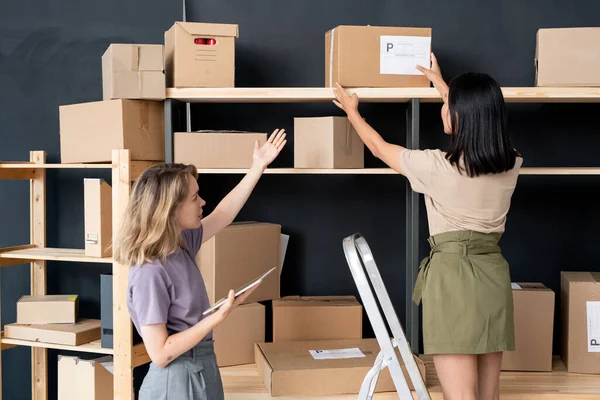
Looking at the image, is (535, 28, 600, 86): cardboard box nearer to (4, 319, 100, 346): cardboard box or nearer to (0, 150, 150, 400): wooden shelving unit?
(0, 150, 150, 400): wooden shelving unit

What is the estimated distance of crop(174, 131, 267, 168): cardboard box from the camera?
9.44ft

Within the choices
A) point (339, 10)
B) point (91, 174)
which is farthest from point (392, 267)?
point (91, 174)

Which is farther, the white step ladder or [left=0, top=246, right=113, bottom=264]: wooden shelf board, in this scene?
[left=0, top=246, right=113, bottom=264]: wooden shelf board

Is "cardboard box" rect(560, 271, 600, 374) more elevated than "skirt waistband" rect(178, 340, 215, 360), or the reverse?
"skirt waistband" rect(178, 340, 215, 360)

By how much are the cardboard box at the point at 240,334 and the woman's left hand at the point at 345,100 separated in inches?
37.7

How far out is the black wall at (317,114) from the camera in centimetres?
335

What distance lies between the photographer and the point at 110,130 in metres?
2.81

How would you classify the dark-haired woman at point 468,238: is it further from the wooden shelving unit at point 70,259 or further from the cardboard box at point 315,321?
the wooden shelving unit at point 70,259

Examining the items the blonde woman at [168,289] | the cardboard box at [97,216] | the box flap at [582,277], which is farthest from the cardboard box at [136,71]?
the box flap at [582,277]

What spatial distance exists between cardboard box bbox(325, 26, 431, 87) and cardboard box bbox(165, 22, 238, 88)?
1.44ft

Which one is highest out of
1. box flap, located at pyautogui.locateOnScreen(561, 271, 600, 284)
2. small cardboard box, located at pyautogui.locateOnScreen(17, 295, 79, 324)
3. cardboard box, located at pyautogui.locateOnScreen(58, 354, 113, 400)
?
box flap, located at pyautogui.locateOnScreen(561, 271, 600, 284)

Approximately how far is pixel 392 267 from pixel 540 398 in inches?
39.1

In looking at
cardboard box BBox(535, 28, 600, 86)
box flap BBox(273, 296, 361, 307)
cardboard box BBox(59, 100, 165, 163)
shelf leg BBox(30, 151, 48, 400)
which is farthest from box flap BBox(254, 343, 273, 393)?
cardboard box BBox(535, 28, 600, 86)

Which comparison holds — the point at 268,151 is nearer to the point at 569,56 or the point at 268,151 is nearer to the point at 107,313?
the point at 107,313
